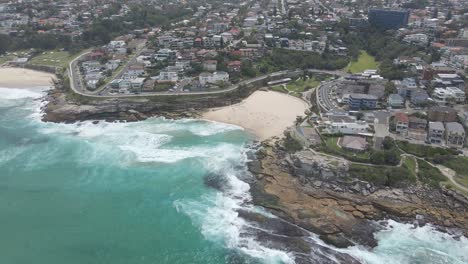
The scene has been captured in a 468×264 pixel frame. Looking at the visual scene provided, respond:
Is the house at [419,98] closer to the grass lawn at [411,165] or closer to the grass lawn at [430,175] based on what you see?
the grass lawn at [411,165]

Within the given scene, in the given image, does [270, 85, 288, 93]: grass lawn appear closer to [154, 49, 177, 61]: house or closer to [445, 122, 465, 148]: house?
[154, 49, 177, 61]: house

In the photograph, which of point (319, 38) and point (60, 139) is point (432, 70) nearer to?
point (319, 38)

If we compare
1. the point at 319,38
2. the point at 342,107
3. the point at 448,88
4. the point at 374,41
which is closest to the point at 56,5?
the point at 319,38

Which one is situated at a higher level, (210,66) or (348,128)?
(210,66)

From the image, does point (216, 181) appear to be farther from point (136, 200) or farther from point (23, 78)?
point (23, 78)

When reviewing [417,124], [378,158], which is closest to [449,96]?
[417,124]

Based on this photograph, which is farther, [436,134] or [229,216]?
[436,134]

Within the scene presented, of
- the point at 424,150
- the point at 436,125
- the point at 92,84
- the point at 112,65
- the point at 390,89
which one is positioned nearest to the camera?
the point at 424,150
